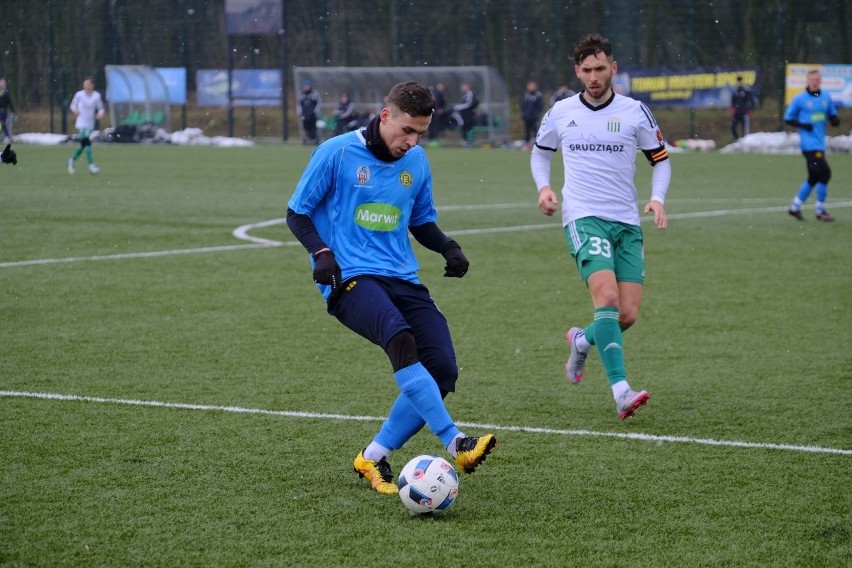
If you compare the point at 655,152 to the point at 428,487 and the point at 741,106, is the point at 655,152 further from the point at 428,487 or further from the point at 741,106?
the point at 741,106

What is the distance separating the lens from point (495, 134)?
3950 cm

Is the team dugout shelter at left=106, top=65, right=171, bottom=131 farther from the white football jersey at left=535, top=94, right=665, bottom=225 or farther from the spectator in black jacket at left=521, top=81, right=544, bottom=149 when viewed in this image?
the white football jersey at left=535, top=94, right=665, bottom=225

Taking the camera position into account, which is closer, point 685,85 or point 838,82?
point 838,82

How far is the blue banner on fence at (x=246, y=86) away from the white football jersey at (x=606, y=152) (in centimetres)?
3657

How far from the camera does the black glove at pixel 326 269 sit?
15.8 ft

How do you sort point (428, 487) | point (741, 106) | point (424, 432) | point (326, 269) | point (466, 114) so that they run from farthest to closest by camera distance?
point (466, 114), point (741, 106), point (424, 432), point (326, 269), point (428, 487)

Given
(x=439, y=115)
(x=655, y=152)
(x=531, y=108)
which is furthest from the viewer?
(x=439, y=115)

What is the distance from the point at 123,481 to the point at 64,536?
0.72 meters

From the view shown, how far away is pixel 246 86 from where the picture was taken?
42.9 meters

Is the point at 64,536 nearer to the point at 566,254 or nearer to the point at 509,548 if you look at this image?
the point at 509,548

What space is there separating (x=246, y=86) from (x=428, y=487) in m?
39.6

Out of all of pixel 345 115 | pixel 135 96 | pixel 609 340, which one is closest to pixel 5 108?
pixel 135 96

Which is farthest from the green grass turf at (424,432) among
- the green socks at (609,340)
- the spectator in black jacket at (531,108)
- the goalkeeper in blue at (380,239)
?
the spectator in black jacket at (531,108)

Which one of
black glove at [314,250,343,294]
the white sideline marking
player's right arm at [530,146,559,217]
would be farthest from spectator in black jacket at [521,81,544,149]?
black glove at [314,250,343,294]
